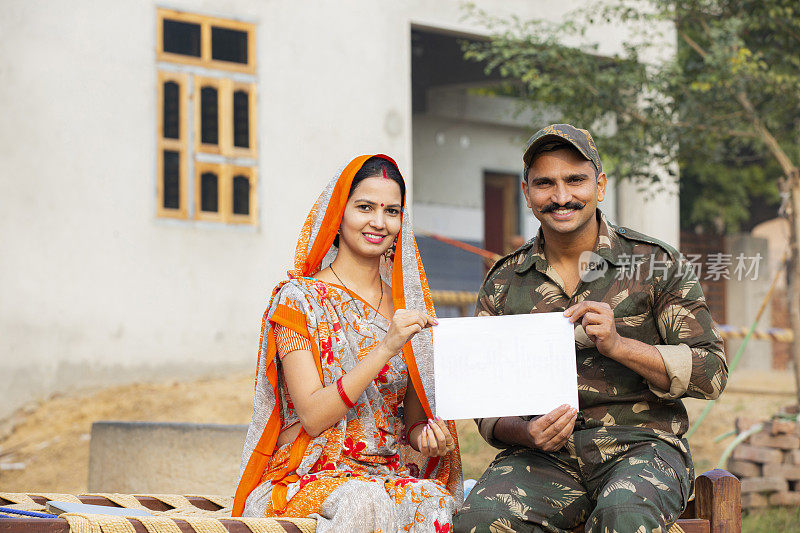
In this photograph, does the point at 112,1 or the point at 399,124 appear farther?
A: the point at 399,124

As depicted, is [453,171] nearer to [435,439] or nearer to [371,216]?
[371,216]

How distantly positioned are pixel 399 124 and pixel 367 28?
1.07 m

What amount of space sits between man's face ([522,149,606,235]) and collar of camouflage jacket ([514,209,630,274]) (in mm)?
129

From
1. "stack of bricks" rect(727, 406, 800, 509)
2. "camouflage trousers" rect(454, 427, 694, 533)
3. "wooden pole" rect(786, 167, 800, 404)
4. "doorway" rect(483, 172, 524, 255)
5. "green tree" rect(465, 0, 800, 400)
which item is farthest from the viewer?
"doorway" rect(483, 172, 524, 255)

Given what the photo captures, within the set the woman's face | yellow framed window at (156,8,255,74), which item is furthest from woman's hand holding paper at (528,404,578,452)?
yellow framed window at (156,8,255,74)

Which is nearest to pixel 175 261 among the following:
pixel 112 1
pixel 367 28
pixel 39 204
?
pixel 39 204

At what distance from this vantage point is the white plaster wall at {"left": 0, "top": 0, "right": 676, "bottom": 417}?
29.9 feet

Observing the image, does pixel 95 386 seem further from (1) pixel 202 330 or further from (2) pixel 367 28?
(2) pixel 367 28

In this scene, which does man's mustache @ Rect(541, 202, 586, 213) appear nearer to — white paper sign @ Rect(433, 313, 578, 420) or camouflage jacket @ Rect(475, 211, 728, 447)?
camouflage jacket @ Rect(475, 211, 728, 447)

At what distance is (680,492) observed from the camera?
10.3 feet

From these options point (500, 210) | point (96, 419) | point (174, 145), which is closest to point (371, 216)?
point (96, 419)

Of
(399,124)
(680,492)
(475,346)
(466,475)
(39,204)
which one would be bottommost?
(466,475)

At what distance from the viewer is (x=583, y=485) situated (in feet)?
10.8

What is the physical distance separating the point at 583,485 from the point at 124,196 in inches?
278
